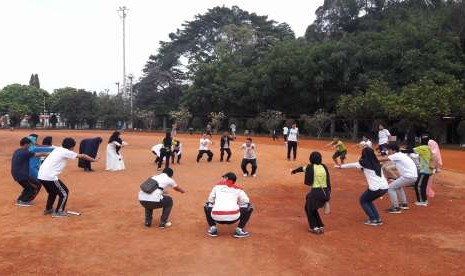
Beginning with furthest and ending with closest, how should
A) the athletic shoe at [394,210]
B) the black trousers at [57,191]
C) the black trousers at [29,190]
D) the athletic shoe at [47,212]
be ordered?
the black trousers at [29,190] < the athletic shoe at [394,210] < the athletic shoe at [47,212] < the black trousers at [57,191]

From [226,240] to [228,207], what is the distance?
0.56m

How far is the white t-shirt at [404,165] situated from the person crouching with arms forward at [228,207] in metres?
3.67

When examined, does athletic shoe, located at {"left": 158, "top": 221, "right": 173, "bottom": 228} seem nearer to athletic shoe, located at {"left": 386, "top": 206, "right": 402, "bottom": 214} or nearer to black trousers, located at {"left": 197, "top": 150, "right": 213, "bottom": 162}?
athletic shoe, located at {"left": 386, "top": 206, "right": 402, "bottom": 214}

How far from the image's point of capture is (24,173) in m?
10.1

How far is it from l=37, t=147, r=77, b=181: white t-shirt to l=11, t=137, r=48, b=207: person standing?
1471 millimetres

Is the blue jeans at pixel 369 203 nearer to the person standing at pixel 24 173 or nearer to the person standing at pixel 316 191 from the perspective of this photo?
the person standing at pixel 316 191

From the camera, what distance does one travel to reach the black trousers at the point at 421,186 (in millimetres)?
10734

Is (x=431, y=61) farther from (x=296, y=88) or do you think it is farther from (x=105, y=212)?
(x=105, y=212)

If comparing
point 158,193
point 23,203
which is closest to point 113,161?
point 23,203

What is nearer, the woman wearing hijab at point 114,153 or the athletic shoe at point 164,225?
the athletic shoe at point 164,225

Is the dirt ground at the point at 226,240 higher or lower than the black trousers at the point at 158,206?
lower

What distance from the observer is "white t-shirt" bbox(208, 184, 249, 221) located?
7570 mm

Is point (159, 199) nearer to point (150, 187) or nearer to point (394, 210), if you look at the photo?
point (150, 187)

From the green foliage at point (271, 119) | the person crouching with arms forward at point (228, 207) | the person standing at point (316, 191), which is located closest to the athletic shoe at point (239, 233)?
the person crouching with arms forward at point (228, 207)
